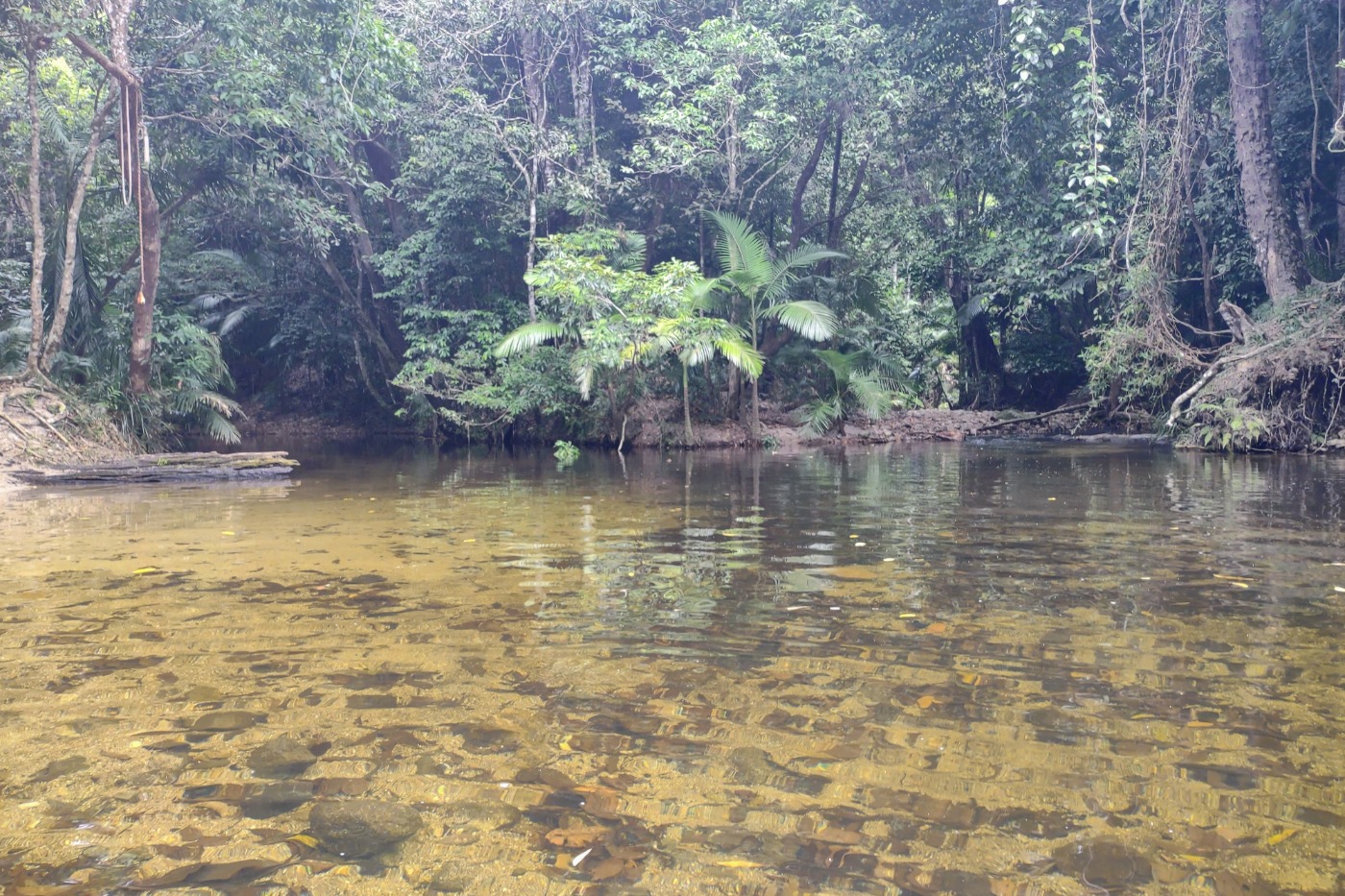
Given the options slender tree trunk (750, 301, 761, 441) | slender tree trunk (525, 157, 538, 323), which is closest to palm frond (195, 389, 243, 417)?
slender tree trunk (525, 157, 538, 323)

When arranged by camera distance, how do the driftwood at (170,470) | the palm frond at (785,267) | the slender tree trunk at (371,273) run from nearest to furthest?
the driftwood at (170,470)
the palm frond at (785,267)
the slender tree trunk at (371,273)

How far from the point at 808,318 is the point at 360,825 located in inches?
580

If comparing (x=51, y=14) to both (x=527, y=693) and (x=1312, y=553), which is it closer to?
(x=527, y=693)

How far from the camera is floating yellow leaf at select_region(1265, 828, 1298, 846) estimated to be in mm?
2213

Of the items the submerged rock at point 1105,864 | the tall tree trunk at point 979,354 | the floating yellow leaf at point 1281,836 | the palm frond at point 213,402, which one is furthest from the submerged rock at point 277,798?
the tall tree trunk at point 979,354

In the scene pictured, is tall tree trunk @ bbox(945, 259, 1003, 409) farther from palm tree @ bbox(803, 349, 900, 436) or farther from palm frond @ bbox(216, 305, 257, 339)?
palm frond @ bbox(216, 305, 257, 339)

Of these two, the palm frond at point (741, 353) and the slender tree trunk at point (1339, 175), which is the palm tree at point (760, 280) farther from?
the slender tree trunk at point (1339, 175)

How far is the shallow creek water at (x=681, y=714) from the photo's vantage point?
2.18 m

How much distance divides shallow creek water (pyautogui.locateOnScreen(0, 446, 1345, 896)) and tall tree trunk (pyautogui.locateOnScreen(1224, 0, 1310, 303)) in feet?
31.2

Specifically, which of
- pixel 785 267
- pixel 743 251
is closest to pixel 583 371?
pixel 743 251

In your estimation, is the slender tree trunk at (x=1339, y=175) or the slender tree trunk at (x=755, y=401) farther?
the slender tree trunk at (x=755, y=401)

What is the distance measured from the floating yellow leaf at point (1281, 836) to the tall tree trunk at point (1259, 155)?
1400 centimetres

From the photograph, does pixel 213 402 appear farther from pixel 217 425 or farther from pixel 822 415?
pixel 822 415

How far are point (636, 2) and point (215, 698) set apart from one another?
17115 mm
